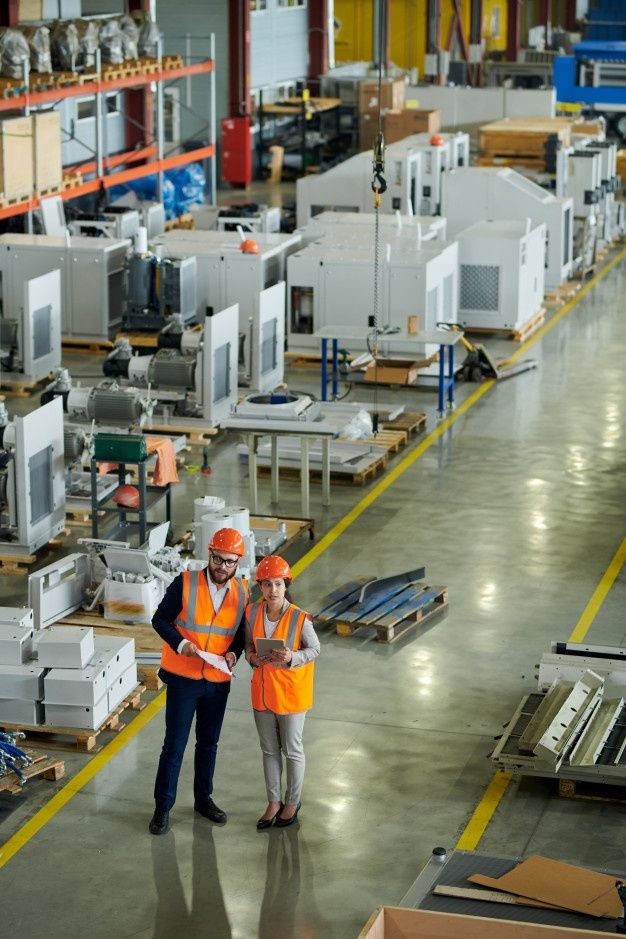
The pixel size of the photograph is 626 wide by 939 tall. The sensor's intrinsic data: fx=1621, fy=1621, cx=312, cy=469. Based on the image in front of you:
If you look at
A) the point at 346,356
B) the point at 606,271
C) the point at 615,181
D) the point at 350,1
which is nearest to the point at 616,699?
the point at 346,356

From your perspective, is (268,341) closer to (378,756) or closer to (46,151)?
(46,151)

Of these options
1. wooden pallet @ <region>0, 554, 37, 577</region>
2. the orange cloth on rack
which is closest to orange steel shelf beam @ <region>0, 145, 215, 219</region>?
the orange cloth on rack

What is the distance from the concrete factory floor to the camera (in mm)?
7207

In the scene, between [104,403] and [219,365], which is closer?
[104,403]

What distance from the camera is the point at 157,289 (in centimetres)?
1738

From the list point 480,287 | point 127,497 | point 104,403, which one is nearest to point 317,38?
point 480,287

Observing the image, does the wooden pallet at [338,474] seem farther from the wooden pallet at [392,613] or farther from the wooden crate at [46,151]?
the wooden crate at [46,151]

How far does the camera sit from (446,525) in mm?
12445

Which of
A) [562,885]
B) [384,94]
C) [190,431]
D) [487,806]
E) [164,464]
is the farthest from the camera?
[384,94]

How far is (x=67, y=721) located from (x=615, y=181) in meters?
17.7

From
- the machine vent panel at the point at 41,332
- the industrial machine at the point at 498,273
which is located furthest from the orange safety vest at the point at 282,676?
the industrial machine at the point at 498,273

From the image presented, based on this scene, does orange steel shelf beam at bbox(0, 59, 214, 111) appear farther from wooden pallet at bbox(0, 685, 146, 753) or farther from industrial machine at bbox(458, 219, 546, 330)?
wooden pallet at bbox(0, 685, 146, 753)

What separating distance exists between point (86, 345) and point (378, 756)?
9977 mm

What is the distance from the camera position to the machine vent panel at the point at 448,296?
17.4m
